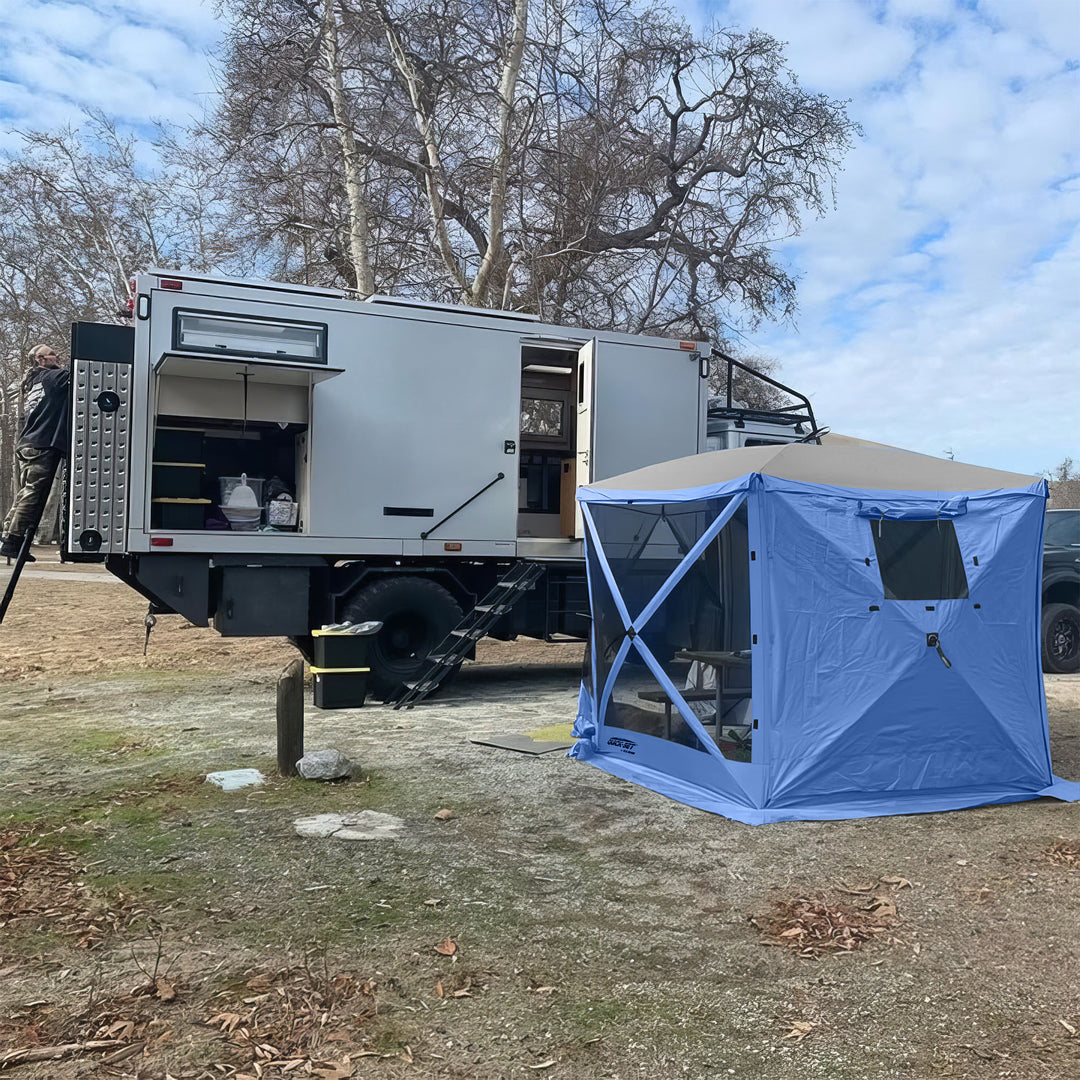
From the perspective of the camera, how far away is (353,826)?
5031 millimetres

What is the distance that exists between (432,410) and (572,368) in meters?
1.82

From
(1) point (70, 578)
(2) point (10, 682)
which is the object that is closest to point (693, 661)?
(2) point (10, 682)

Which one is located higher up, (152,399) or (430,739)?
(152,399)

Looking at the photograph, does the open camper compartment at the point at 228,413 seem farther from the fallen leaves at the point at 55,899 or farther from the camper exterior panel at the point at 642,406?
the fallen leaves at the point at 55,899

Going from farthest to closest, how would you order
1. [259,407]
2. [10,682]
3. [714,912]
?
[10,682] < [259,407] < [714,912]

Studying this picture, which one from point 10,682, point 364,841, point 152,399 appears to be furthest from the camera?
point 10,682

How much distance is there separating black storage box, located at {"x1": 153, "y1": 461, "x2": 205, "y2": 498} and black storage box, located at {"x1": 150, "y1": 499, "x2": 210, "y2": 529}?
0.15ft

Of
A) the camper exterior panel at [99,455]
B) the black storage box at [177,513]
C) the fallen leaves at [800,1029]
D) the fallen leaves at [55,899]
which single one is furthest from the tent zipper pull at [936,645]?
the camper exterior panel at [99,455]

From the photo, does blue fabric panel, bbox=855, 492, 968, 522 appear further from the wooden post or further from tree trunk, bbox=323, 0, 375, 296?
tree trunk, bbox=323, 0, 375, 296

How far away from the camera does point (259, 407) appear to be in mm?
8375

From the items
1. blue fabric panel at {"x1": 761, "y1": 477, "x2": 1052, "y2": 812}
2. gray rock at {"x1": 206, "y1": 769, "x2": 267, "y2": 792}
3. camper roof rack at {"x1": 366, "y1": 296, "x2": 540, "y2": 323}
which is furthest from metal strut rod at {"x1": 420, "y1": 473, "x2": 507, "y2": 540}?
blue fabric panel at {"x1": 761, "y1": 477, "x2": 1052, "y2": 812}

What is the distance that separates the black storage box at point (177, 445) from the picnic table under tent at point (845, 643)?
3.61 m

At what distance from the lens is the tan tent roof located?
5.70 meters

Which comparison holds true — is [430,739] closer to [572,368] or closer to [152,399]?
[152,399]
